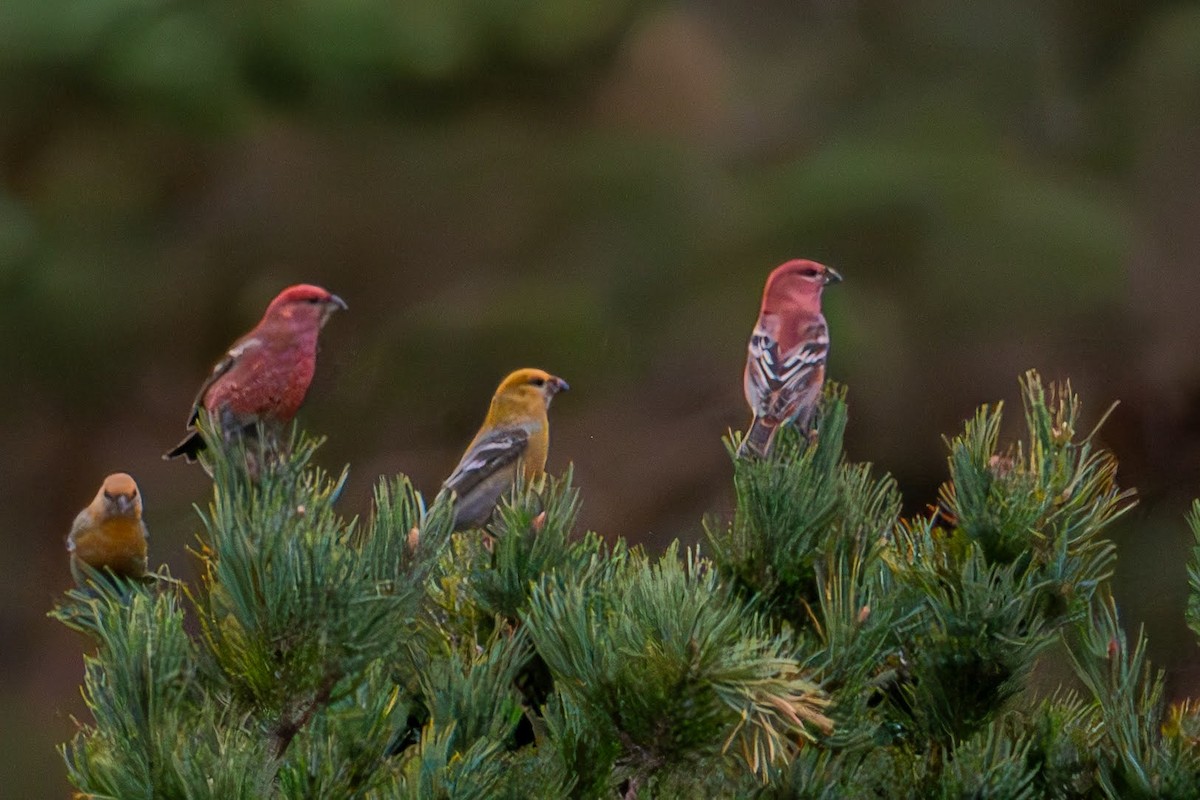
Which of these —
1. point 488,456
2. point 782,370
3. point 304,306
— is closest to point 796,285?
point 782,370

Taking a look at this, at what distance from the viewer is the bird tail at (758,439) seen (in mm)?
888

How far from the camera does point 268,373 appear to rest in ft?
3.50

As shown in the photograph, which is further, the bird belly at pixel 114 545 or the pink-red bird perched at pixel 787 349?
the pink-red bird perched at pixel 787 349

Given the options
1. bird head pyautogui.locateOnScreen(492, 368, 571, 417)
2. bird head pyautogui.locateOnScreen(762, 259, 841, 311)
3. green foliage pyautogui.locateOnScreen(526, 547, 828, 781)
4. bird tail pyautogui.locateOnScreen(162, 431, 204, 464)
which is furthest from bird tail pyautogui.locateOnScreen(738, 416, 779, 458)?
bird head pyautogui.locateOnScreen(762, 259, 841, 311)

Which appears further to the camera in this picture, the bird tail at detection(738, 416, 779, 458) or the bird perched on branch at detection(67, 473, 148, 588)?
the bird perched on branch at detection(67, 473, 148, 588)

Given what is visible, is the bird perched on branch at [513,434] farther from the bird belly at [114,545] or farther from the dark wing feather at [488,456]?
the bird belly at [114,545]

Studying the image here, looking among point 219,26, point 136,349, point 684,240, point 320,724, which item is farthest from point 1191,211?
point 320,724

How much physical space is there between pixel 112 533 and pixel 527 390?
0.52m

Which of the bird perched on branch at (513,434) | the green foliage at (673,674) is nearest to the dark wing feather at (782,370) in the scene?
the bird perched on branch at (513,434)

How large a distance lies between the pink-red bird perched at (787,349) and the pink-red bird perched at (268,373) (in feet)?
1.22

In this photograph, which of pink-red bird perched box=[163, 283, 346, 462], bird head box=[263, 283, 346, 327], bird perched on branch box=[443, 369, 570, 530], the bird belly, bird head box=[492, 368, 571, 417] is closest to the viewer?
pink-red bird perched box=[163, 283, 346, 462]

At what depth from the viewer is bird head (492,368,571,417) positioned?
1.67 meters

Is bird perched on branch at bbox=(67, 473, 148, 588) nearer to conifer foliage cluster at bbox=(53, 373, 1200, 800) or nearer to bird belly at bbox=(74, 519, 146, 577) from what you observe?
bird belly at bbox=(74, 519, 146, 577)

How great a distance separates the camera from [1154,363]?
3.23 meters
